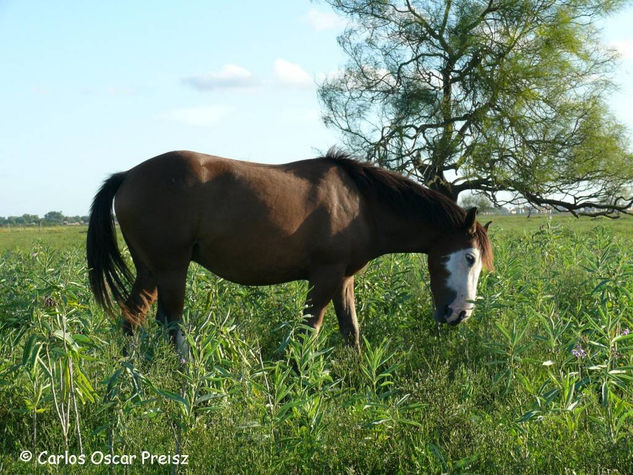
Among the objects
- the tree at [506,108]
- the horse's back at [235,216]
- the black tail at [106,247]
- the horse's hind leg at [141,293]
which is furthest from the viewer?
the tree at [506,108]

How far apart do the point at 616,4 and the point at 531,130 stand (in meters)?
5.80

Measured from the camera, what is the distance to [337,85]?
20.6 metres

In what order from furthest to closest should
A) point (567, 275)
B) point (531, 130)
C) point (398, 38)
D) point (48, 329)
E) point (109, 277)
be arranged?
point (398, 38) < point (531, 130) < point (567, 275) < point (109, 277) < point (48, 329)

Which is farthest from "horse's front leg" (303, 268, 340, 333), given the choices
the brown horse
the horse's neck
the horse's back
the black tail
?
the black tail

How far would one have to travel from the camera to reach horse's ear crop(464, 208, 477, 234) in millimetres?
5902

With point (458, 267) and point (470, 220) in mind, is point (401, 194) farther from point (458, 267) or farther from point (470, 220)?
point (458, 267)

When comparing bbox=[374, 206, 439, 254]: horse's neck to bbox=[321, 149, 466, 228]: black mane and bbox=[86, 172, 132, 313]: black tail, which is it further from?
bbox=[86, 172, 132, 313]: black tail

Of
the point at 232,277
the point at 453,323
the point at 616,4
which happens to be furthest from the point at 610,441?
the point at 616,4

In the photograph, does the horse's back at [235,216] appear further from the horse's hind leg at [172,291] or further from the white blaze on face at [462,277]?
the white blaze on face at [462,277]

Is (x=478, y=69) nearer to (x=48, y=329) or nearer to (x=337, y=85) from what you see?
(x=337, y=85)

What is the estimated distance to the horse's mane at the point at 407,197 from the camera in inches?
240

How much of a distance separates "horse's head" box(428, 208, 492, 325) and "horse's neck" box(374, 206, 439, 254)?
0.14 metres

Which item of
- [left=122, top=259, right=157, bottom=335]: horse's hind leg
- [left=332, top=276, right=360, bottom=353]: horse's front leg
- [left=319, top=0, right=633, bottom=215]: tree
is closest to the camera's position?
[left=122, top=259, right=157, bottom=335]: horse's hind leg

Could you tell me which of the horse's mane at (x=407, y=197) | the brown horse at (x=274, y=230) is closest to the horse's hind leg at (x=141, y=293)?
the brown horse at (x=274, y=230)
